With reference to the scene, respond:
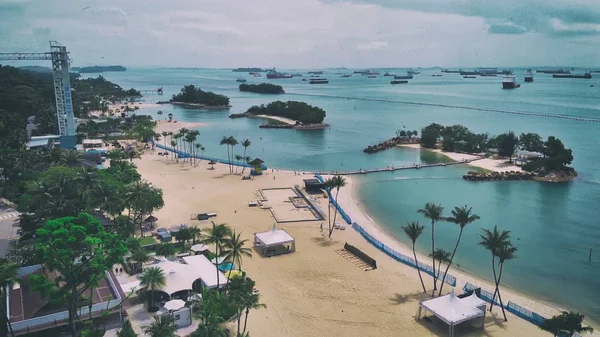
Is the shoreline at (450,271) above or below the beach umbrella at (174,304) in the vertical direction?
below

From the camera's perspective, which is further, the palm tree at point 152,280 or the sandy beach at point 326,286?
the sandy beach at point 326,286

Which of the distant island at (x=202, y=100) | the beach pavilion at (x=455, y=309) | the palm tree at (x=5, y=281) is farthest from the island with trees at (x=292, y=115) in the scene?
the palm tree at (x=5, y=281)

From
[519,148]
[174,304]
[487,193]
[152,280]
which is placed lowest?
[487,193]

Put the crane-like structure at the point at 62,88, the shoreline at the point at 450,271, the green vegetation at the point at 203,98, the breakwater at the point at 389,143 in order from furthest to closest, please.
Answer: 1. the green vegetation at the point at 203,98
2. the breakwater at the point at 389,143
3. the crane-like structure at the point at 62,88
4. the shoreline at the point at 450,271

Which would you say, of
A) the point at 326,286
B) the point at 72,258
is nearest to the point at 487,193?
the point at 326,286

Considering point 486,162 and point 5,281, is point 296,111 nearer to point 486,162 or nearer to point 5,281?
point 486,162

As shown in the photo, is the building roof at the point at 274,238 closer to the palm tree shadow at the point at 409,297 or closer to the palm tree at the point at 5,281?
the palm tree shadow at the point at 409,297

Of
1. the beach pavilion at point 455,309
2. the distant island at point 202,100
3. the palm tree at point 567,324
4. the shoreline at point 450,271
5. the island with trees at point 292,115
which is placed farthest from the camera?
the distant island at point 202,100

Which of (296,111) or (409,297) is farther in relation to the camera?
(296,111)
